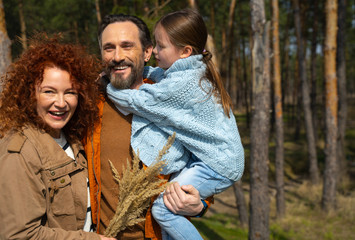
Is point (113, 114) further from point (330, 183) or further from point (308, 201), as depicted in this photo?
point (308, 201)

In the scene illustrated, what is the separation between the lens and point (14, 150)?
59.3 inches

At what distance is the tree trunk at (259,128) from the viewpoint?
5711 millimetres

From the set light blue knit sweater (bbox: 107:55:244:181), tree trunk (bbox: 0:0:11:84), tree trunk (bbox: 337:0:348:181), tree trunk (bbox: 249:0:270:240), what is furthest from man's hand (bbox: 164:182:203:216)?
→ tree trunk (bbox: 337:0:348:181)

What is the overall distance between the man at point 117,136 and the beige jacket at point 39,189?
14 cm

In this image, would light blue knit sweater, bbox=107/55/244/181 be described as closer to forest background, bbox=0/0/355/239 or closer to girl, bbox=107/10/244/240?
girl, bbox=107/10/244/240

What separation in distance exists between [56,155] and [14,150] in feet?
0.81

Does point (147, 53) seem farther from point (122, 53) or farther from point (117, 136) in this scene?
point (117, 136)

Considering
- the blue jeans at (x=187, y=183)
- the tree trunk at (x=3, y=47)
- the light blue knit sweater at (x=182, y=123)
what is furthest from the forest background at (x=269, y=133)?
the blue jeans at (x=187, y=183)

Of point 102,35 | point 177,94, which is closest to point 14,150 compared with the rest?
point 177,94

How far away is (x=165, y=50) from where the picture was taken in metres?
2.26

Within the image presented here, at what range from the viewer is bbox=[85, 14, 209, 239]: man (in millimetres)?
1924

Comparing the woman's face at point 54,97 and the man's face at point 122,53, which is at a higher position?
the man's face at point 122,53

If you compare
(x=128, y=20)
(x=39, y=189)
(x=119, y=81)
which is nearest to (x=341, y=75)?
(x=128, y=20)

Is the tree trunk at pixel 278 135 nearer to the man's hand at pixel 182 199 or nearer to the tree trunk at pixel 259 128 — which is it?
the tree trunk at pixel 259 128
